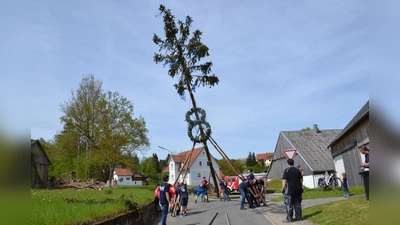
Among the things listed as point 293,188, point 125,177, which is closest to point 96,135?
point 293,188

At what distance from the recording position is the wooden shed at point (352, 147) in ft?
67.7

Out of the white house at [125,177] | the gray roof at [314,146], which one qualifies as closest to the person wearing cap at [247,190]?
the gray roof at [314,146]

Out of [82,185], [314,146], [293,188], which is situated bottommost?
[82,185]

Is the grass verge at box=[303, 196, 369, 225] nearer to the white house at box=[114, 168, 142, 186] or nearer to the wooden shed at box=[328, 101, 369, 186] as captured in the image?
the wooden shed at box=[328, 101, 369, 186]

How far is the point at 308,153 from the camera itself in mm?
37094

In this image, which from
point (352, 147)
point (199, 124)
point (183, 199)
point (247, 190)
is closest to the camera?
point (183, 199)

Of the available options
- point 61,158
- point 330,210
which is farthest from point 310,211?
point 61,158

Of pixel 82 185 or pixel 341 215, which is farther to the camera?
pixel 82 185

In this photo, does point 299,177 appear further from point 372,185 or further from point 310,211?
point 372,185

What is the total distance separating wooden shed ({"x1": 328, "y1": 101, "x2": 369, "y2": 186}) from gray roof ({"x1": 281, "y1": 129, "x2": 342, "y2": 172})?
652 cm

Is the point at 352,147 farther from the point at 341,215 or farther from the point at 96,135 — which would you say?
the point at 96,135

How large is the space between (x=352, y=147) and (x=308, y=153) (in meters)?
13.8

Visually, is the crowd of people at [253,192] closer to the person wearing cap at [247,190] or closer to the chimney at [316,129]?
the person wearing cap at [247,190]

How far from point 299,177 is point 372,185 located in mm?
7832
